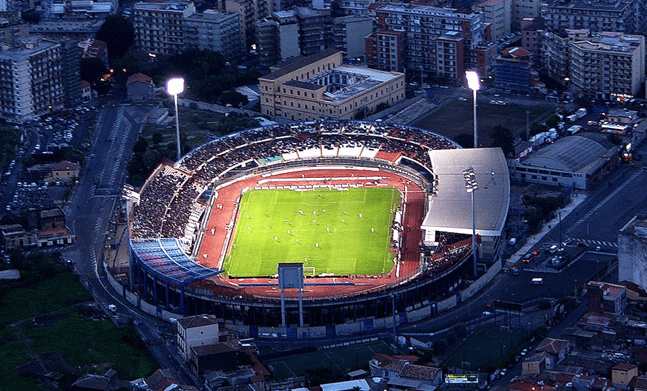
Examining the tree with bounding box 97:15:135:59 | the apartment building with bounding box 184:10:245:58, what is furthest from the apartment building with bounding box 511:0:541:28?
the tree with bounding box 97:15:135:59

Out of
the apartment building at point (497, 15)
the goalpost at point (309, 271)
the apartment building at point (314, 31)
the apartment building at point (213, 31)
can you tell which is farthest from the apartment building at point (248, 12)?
the goalpost at point (309, 271)

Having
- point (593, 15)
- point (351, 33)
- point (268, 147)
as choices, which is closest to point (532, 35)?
point (593, 15)

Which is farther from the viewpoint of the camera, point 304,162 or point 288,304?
point 304,162

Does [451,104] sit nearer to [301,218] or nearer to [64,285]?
[301,218]

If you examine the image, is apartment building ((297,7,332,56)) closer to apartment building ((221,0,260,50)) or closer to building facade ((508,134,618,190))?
apartment building ((221,0,260,50))

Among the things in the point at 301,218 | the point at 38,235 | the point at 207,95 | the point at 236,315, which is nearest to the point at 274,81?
the point at 207,95
